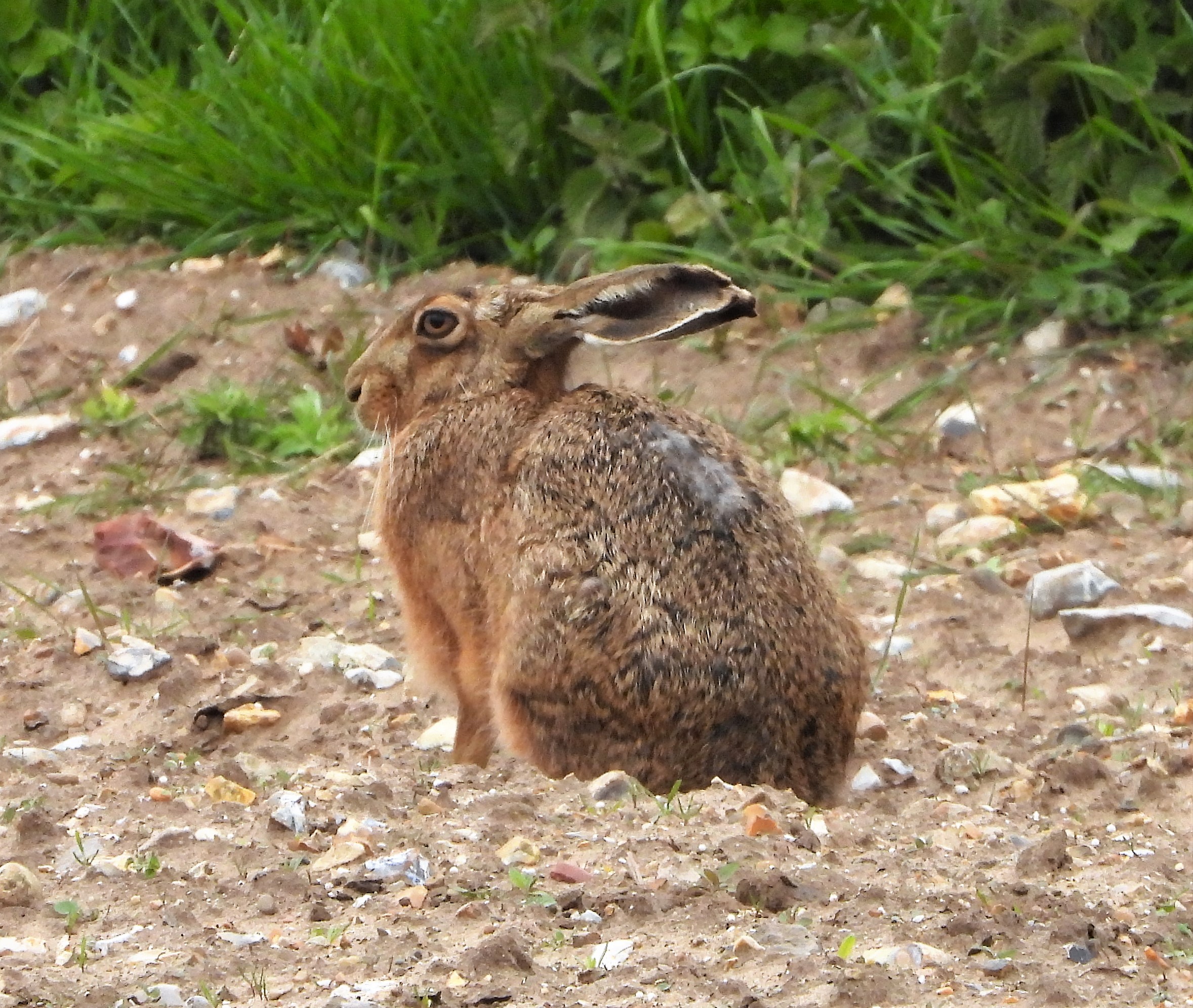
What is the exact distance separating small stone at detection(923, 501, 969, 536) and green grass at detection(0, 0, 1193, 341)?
48 cm

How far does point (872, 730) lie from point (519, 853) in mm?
1280

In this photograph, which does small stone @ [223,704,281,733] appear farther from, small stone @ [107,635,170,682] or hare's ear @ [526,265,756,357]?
hare's ear @ [526,265,756,357]

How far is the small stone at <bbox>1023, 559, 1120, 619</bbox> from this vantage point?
Answer: 5.24 m

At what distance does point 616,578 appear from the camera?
4.23 meters

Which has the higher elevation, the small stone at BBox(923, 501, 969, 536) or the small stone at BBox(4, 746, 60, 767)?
the small stone at BBox(4, 746, 60, 767)

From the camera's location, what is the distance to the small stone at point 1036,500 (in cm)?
571

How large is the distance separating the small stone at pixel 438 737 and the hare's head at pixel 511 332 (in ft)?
2.33

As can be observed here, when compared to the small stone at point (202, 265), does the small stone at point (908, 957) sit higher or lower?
higher

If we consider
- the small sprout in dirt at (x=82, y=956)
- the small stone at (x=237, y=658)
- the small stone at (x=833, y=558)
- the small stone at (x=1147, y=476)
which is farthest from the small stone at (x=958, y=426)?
the small sprout in dirt at (x=82, y=956)

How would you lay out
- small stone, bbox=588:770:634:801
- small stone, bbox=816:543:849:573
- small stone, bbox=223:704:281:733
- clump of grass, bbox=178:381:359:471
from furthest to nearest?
clump of grass, bbox=178:381:359:471
small stone, bbox=816:543:849:573
small stone, bbox=223:704:281:733
small stone, bbox=588:770:634:801

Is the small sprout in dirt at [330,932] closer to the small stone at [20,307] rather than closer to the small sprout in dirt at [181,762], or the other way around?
the small sprout in dirt at [181,762]

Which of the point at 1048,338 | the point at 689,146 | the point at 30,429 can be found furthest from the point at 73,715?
the point at 1048,338

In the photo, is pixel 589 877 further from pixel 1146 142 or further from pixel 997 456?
pixel 1146 142

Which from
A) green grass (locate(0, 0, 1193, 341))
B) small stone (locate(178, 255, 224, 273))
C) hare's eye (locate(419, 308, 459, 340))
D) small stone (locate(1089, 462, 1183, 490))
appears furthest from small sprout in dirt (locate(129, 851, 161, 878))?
small stone (locate(178, 255, 224, 273))
